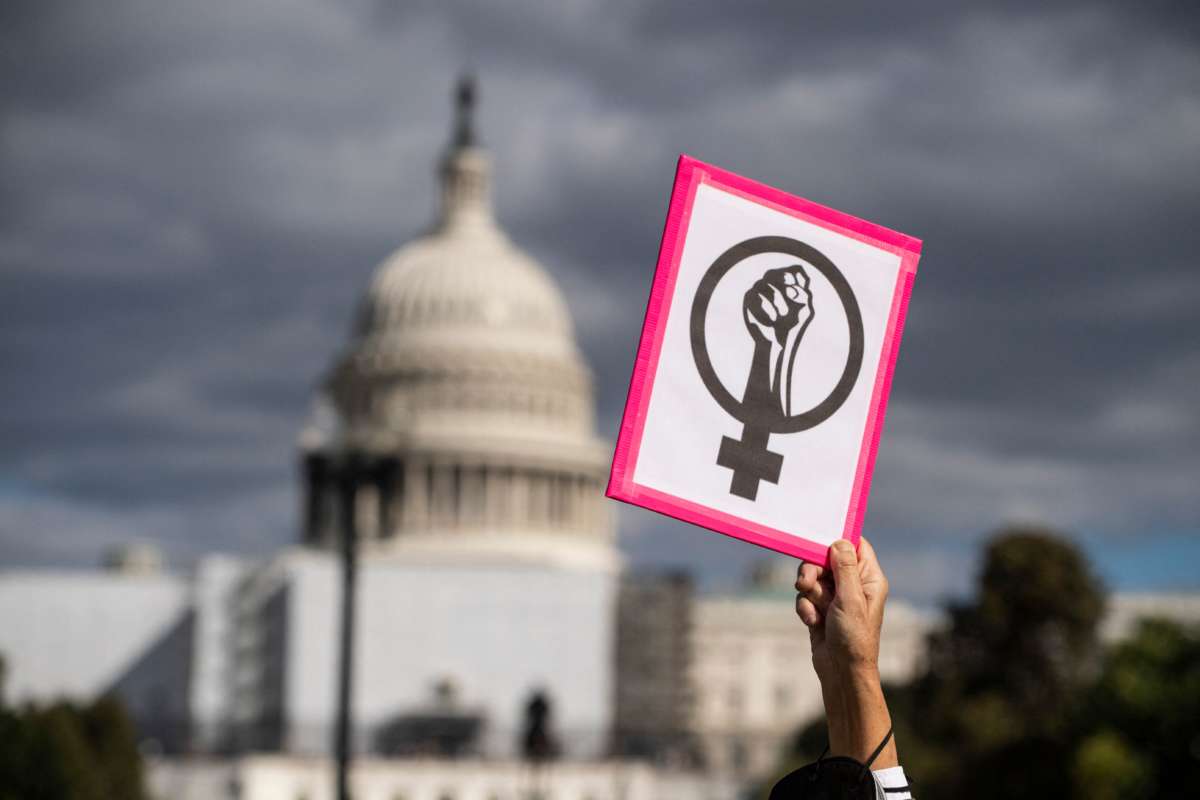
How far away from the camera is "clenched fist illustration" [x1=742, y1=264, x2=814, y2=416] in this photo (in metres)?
5.82

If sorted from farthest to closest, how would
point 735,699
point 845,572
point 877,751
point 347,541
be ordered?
point 735,699 < point 347,541 < point 845,572 < point 877,751

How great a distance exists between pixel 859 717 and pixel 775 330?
111cm

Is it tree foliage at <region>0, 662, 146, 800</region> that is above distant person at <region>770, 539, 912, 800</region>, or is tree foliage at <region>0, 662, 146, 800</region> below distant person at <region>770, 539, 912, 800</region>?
below

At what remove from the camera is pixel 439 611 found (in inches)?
4594

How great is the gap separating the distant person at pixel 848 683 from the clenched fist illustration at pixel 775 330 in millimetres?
450

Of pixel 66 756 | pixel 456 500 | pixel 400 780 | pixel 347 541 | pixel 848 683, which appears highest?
pixel 456 500

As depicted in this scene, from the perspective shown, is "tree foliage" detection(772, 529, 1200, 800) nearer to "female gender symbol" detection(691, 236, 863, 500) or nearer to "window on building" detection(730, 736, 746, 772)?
"female gender symbol" detection(691, 236, 863, 500)

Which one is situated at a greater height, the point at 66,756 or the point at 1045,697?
the point at 1045,697

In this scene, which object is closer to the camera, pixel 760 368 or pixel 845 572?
pixel 845 572

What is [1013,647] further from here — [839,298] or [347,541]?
[839,298]

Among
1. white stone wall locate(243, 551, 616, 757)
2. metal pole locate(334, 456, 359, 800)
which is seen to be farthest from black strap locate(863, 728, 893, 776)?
white stone wall locate(243, 551, 616, 757)

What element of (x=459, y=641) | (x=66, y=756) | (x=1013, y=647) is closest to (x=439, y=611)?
(x=459, y=641)

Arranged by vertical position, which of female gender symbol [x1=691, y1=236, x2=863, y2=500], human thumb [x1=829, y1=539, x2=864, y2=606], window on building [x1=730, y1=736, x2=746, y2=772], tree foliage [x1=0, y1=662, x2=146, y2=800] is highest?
female gender symbol [x1=691, y1=236, x2=863, y2=500]

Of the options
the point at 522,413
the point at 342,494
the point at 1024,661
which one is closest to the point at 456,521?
the point at 522,413
